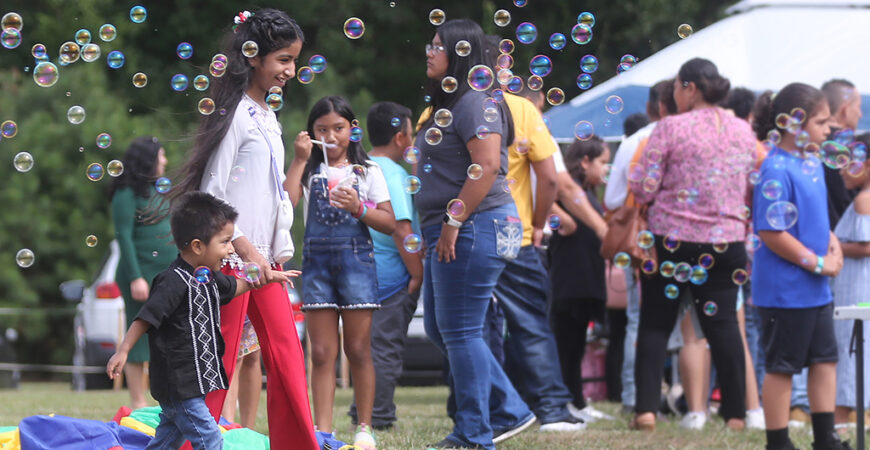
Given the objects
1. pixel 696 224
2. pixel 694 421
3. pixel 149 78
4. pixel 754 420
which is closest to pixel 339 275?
pixel 696 224

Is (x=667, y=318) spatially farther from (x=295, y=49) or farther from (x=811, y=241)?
(x=295, y=49)

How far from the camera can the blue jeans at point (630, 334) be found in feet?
24.9

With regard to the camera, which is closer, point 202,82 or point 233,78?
point 233,78

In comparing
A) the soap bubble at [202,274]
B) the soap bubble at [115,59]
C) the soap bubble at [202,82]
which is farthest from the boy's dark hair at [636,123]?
the soap bubble at [202,274]

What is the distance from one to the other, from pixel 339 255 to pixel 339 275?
0.29 ft

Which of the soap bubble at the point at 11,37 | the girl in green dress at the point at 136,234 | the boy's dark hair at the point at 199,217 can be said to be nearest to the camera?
the boy's dark hair at the point at 199,217

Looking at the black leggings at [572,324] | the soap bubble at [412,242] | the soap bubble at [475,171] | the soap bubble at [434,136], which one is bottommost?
the black leggings at [572,324]

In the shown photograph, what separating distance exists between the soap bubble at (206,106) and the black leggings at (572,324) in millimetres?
3555

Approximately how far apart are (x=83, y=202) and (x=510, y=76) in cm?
1483

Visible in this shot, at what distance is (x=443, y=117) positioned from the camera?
16.6ft

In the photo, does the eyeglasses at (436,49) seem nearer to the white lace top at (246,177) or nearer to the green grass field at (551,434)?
the white lace top at (246,177)

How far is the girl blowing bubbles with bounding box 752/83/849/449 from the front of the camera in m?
5.33

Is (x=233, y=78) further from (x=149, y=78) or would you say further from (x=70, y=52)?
(x=149, y=78)

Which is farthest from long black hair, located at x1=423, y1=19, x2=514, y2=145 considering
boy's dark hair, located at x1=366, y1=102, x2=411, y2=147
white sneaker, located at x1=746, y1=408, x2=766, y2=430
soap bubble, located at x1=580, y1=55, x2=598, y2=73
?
white sneaker, located at x1=746, y1=408, x2=766, y2=430
